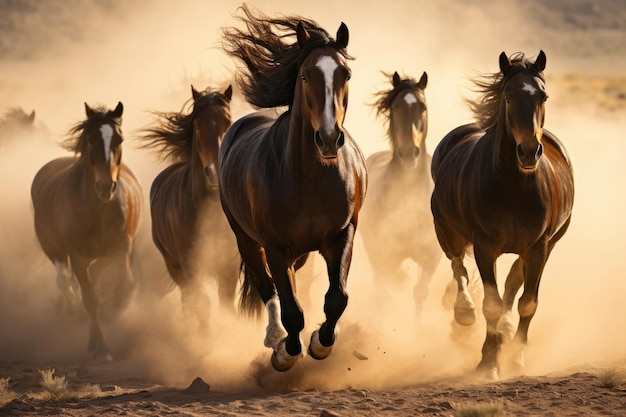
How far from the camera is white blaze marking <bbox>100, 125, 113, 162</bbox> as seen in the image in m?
11.3

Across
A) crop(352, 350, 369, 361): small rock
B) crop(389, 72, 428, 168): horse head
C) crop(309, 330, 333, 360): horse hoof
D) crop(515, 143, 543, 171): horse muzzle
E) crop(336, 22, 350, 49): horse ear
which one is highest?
crop(389, 72, 428, 168): horse head

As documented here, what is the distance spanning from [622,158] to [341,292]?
49.8 ft

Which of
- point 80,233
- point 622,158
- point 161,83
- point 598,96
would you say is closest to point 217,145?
point 80,233

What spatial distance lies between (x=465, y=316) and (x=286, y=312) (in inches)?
94.1

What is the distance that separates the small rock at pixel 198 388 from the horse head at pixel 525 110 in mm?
2728

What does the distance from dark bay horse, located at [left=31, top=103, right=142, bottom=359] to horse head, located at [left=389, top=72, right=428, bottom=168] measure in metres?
2.89

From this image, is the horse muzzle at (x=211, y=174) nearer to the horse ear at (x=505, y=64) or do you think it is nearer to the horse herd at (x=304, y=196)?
the horse herd at (x=304, y=196)

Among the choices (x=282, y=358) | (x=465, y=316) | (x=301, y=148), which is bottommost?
(x=282, y=358)

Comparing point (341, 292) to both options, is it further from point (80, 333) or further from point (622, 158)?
point (622, 158)

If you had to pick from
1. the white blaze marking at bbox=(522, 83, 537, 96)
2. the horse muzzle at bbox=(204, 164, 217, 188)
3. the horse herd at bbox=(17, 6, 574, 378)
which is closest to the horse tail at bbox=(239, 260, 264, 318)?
the horse herd at bbox=(17, 6, 574, 378)

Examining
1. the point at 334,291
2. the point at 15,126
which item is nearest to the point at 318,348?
the point at 334,291

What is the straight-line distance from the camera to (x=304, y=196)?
24.1 ft

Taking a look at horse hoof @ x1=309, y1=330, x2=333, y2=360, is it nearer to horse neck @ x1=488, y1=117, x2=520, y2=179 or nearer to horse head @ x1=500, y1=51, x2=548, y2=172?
horse head @ x1=500, y1=51, x2=548, y2=172

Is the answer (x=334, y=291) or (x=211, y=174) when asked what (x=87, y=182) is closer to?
(x=211, y=174)
